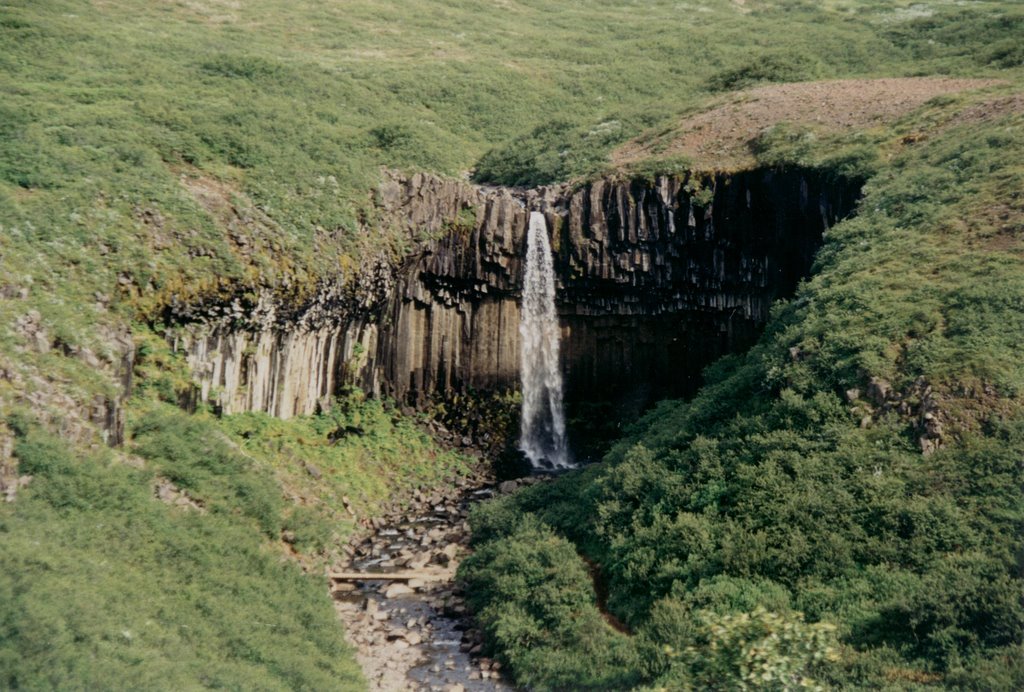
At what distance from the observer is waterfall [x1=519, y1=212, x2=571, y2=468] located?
124ft

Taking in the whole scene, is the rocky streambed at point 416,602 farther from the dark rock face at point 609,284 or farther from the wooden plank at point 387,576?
the dark rock face at point 609,284

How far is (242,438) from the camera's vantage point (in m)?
29.1

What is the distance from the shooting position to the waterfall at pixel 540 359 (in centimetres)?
3769

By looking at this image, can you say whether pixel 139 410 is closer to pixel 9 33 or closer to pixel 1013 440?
pixel 1013 440

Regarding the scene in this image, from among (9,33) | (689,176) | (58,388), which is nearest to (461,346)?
(689,176)

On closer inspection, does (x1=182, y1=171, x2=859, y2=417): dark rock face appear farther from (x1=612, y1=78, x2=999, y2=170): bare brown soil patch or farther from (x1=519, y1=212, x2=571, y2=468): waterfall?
(x1=612, y1=78, x2=999, y2=170): bare brown soil patch

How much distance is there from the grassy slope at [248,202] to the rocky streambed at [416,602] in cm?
134

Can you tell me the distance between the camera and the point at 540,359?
126 feet

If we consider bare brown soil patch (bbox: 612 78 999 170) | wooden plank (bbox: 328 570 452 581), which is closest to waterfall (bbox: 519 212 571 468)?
bare brown soil patch (bbox: 612 78 999 170)

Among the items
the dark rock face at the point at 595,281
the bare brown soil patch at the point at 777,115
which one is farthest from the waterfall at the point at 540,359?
the bare brown soil patch at the point at 777,115

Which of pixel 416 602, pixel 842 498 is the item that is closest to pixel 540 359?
pixel 416 602

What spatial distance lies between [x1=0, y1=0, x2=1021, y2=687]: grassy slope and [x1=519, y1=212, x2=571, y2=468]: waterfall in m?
4.43

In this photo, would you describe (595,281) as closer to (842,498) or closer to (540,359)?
(540,359)

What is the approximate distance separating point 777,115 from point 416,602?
2467 cm
